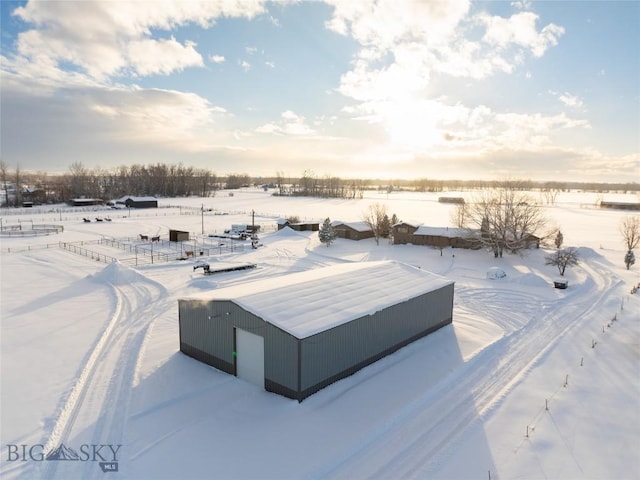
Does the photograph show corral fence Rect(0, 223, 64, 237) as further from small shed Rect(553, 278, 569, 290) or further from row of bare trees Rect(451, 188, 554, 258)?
small shed Rect(553, 278, 569, 290)

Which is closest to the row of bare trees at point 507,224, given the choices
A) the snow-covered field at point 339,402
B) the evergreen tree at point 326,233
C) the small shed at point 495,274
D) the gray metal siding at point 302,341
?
the small shed at point 495,274

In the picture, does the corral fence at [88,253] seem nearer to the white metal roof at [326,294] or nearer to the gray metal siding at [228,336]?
the gray metal siding at [228,336]

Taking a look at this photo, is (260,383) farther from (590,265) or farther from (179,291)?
(590,265)

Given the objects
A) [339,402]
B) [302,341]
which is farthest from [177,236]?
[339,402]

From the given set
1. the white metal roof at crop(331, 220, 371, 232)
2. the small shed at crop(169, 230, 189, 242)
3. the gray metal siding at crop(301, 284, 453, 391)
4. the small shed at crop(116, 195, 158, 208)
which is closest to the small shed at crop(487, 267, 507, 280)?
the gray metal siding at crop(301, 284, 453, 391)

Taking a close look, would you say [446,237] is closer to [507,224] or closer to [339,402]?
[507,224]
